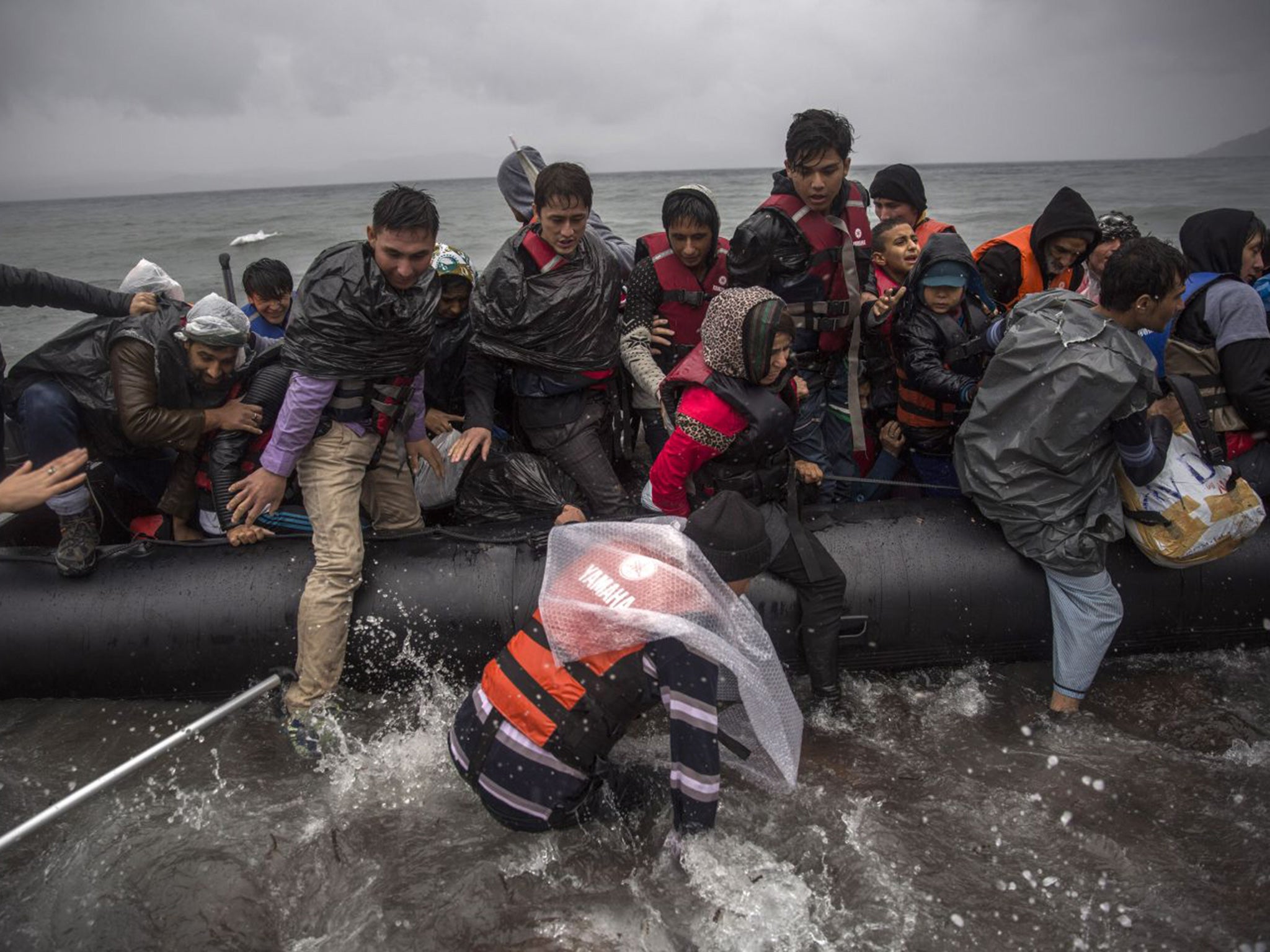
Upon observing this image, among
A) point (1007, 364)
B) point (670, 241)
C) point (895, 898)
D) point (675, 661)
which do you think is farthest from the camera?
point (670, 241)

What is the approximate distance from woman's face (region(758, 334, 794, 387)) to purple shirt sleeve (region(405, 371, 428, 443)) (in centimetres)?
143

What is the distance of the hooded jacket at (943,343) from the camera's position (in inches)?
141

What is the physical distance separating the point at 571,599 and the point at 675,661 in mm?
312

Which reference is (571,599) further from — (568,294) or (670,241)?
(670,241)

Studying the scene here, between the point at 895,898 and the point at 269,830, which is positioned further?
the point at 269,830

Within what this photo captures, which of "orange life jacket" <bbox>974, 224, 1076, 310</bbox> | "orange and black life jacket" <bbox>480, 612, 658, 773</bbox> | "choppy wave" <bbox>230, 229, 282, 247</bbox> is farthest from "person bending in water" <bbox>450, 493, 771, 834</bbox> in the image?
"choppy wave" <bbox>230, 229, 282, 247</bbox>

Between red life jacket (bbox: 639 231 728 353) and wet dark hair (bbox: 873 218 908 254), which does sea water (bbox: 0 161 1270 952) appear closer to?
red life jacket (bbox: 639 231 728 353)

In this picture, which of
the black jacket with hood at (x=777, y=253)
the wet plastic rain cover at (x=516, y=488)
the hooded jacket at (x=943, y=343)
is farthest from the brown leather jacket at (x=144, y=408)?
the hooded jacket at (x=943, y=343)

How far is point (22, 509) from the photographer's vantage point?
116 inches

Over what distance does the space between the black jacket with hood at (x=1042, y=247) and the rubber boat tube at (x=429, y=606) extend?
123 centimetres

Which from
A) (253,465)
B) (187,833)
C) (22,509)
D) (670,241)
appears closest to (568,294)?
(670,241)

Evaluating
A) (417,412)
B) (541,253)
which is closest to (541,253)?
(541,253)

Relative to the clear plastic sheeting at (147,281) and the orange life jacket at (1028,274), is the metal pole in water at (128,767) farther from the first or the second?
the orange life jacket at (1028,274)

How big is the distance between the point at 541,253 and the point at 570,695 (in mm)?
1991
